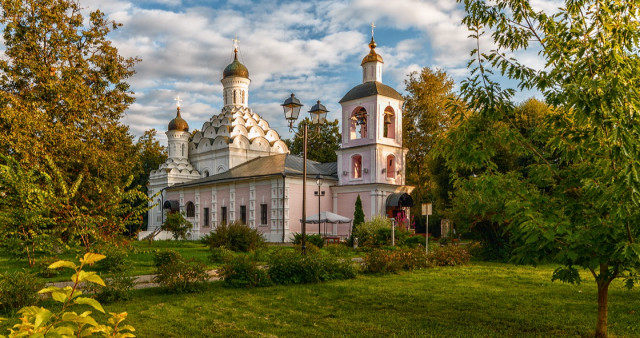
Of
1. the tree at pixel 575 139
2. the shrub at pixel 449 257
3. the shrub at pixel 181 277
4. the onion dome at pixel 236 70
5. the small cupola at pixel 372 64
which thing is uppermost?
the onion dome at pixel 236 70

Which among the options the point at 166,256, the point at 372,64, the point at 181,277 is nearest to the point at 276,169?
the point at 372,64

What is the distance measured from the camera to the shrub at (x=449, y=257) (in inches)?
562

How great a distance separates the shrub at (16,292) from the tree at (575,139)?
669cm

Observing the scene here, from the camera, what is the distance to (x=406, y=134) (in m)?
36.4

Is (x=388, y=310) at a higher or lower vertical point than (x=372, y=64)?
lower

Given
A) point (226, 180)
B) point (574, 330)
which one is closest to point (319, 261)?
point (574, 330)

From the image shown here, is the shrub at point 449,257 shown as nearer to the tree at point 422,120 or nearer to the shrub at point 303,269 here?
the shrub at point 303,269

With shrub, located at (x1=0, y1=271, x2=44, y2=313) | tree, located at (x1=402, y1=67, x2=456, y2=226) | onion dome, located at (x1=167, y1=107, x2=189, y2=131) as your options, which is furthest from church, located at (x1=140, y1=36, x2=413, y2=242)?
Answer: shrub, located at (x1=0, y1=271, x2=44, y2=313)

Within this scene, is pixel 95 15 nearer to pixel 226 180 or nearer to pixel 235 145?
pixel 226 180

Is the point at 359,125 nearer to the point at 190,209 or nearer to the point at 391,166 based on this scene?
the point at 391,166

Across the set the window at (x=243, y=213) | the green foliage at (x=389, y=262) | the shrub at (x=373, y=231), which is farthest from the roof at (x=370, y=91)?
the green foliage at (x=389, y=262)

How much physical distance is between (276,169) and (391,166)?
7340 mm

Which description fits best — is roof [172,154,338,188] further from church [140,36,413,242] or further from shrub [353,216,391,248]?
shrub [353,216,391,248]

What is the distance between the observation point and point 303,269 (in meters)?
10.8
